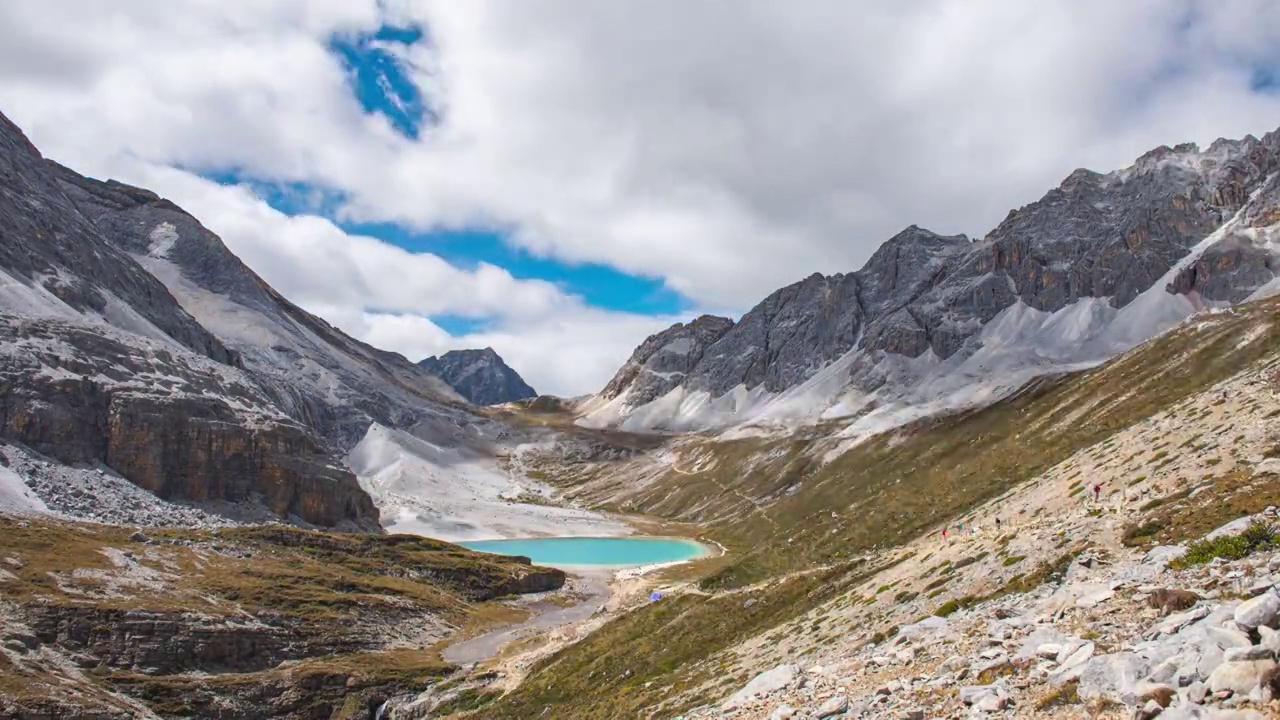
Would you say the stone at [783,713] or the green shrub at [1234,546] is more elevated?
Answer: the green shrub at [1234,546]

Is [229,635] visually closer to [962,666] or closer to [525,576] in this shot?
[525,576]

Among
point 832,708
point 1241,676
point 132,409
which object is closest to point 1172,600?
point 1241,676

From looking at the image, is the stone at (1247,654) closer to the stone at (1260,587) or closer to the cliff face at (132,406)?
the stone at (1260,587)

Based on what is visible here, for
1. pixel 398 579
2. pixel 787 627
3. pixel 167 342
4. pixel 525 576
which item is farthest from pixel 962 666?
pixel 167 342

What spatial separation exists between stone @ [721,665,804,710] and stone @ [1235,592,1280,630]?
1401 centimetres

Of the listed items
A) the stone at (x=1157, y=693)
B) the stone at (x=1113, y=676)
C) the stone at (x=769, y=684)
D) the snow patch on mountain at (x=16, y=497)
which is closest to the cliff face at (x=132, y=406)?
the snow patch on mountain at (x=16, y=497)

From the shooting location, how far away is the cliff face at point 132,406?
129625mm

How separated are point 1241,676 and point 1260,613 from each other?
1.53 m

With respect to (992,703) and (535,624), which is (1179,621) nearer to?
(992,703)

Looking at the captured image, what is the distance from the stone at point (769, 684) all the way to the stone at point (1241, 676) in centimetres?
1423

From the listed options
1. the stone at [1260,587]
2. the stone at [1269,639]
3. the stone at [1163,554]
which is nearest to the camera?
the stone at [1269,639]

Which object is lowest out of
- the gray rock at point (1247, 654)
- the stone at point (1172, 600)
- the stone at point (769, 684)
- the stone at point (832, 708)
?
the stone at point (769, 684)

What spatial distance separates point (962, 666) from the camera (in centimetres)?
1864

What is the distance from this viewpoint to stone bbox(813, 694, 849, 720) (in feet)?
61.9
